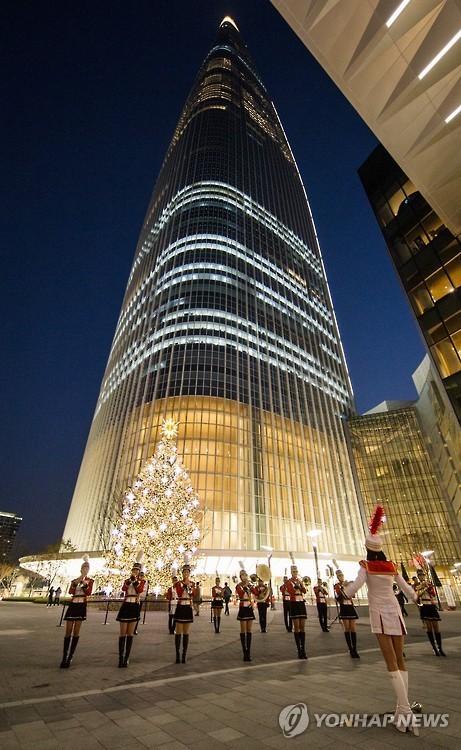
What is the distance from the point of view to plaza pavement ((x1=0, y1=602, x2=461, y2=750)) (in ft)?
12.9

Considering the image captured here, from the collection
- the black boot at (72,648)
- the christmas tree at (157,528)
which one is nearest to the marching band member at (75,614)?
the black boot at (72,648)

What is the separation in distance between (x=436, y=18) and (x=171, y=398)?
4413cm

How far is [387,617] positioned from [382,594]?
286 millimetres

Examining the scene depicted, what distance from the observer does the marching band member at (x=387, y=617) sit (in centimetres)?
419

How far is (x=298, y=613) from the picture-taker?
920 centimetres

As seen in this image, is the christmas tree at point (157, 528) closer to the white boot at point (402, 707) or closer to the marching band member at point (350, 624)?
the marching band member at point (350, 624)

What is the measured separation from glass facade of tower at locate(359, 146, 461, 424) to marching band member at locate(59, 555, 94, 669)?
2182 centimetres

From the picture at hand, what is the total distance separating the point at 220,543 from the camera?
41094 mm

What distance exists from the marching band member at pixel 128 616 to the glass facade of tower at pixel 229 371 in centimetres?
3524

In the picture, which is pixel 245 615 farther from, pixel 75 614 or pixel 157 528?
pixel 157 528

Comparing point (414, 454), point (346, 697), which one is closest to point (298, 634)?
point (346, 697)

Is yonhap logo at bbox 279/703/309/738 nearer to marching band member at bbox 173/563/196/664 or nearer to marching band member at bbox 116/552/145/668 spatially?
marching band member at bbox 173/563/196/664

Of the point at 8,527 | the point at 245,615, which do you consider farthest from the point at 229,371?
the point at 8,527

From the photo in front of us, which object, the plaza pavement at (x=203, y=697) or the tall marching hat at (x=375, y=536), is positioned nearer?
the plaza pavement at (x=203, y=697)
